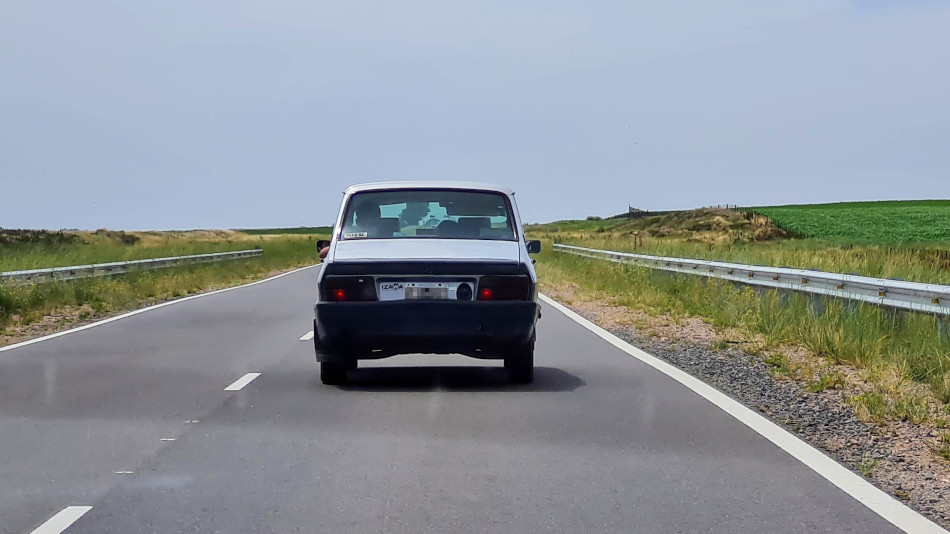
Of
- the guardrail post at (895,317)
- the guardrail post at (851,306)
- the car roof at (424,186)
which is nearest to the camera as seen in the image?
the car roof at (424,186)

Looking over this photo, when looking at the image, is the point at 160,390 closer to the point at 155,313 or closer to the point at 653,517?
the point at 653,517

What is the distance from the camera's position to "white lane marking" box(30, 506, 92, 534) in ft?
19.1

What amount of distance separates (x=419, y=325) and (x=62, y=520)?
15.5 feet

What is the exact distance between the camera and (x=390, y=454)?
25.7 feet

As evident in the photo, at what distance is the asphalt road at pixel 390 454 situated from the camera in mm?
6145

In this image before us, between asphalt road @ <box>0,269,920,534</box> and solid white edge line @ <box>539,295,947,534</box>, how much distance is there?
0.33ft

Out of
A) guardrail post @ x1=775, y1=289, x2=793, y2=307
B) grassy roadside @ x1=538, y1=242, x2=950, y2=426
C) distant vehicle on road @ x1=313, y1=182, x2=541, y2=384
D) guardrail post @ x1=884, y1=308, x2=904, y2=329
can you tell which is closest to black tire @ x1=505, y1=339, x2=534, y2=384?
distant vehicle on road @ x1=313, y1=182, x2=541, y2=384

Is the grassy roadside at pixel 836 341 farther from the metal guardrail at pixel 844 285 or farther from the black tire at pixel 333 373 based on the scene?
the black tire at pixel 333 373

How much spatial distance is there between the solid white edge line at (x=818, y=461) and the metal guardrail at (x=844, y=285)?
94.8 inches

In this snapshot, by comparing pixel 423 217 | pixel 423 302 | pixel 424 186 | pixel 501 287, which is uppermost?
pixel 424 186

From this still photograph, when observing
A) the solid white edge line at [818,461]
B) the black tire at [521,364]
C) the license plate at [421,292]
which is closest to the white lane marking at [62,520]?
the solid white edge line at [818,461]

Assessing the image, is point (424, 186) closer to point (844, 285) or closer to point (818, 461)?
point (818, 461)

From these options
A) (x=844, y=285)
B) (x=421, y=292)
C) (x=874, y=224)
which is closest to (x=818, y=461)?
(x=421, y=292)

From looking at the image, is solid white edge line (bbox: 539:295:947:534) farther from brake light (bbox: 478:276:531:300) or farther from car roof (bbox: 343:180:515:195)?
car roof (bbox: 343:180:515:195)
